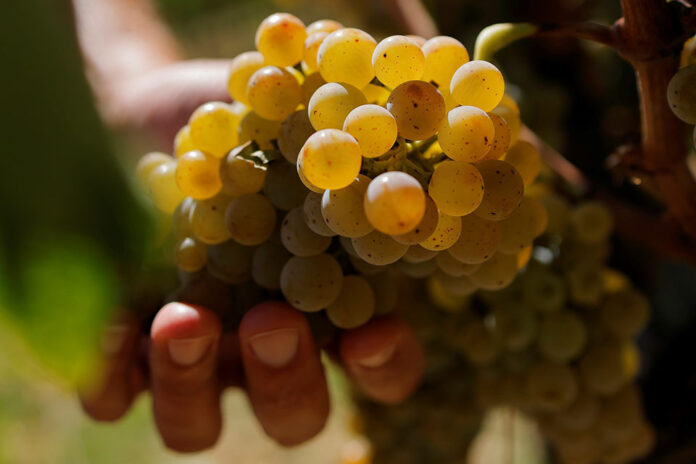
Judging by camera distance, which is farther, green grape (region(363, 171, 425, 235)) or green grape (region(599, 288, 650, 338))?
green grape (region(599, 288, 650, 338))

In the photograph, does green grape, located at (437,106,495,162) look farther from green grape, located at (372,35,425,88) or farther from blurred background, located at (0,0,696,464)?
blurred background, located at (0,0,696,464)

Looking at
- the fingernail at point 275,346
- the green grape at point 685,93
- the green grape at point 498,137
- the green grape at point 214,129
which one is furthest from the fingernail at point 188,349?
the green grape at point 685,93

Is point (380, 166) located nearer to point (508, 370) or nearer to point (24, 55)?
point (24, 55)

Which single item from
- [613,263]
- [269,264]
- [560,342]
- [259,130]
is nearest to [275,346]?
[269,264]

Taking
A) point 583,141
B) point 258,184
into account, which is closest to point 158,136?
point 258,184

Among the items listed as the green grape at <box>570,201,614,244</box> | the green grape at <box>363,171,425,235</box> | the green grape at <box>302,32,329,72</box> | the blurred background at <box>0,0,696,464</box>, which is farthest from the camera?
the blurred background at <box>0,0,696,464</box>

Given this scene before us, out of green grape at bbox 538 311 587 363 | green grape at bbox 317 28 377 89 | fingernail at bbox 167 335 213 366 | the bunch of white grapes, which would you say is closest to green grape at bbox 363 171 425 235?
the bunch of white grapes

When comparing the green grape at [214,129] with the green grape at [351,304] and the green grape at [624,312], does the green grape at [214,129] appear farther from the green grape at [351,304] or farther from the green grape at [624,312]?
the green grape at [624,312]

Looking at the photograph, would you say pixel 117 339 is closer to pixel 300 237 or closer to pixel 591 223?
pixel 300 237
